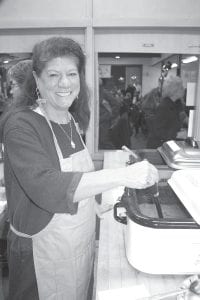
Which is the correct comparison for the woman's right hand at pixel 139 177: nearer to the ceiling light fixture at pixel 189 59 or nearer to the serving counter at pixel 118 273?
the serving counter at pixel 118 273

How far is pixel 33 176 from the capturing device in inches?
36.6

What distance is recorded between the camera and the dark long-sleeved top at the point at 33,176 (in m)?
0.92

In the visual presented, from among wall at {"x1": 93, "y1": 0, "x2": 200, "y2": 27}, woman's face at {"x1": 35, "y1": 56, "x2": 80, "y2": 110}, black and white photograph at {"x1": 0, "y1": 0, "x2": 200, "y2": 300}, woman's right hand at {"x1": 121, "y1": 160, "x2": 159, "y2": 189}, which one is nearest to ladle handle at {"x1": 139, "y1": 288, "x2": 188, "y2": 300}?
black and white photograph at {"x1": 0, "y1": 0, "x2": 200, "y2": 300}

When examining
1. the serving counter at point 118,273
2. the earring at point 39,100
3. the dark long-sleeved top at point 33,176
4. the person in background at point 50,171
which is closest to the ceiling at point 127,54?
the person in background at point 50,171

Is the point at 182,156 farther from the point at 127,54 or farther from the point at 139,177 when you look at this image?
the point at 127,54

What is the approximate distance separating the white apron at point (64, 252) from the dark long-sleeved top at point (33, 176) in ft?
0.23

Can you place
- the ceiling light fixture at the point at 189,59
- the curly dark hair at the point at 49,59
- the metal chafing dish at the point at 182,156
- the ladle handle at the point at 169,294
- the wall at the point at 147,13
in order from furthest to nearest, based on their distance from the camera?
the ceiling light fixture at the point at 189,59
the wall at the point at 147,13
the metal chafing dish at the point at 182,156
the curly dark hair at the point at 49,59
the ladle handle at the point at 169,294

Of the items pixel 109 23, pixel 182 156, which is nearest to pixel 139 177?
pixel 182 156

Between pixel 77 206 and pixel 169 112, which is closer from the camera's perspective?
pixel 77 206

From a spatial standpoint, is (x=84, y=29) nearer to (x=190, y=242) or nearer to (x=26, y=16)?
(x=26, y=16)

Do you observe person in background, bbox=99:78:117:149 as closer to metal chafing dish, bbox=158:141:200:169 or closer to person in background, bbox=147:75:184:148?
person in background, bbox=147:75:184:148

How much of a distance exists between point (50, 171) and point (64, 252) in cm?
47

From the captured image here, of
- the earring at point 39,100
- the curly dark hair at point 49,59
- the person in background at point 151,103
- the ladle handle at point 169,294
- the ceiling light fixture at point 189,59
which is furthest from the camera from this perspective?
the person in background at point 151,103

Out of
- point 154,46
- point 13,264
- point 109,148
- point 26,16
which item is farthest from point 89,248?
point 26,16
